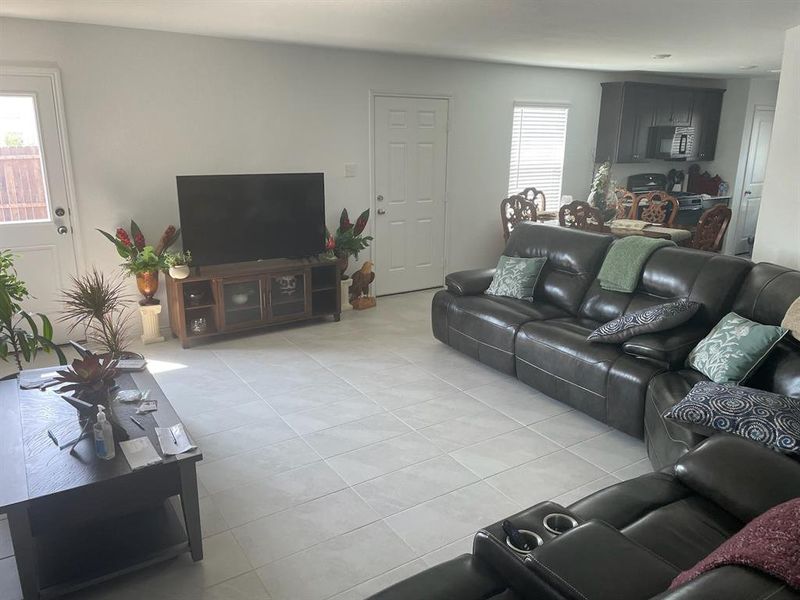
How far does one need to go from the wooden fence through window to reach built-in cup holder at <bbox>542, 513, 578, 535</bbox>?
4.35m

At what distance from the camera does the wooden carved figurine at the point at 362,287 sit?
569cm

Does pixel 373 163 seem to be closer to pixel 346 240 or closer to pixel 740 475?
pixel 346 240

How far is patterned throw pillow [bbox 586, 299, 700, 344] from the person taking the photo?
3.22 metres

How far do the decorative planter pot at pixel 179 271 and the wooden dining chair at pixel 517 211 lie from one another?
11.5 feet

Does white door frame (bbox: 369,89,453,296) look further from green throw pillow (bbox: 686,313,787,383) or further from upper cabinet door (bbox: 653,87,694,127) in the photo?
green throw pillow (bbox: 686,313,787,383)

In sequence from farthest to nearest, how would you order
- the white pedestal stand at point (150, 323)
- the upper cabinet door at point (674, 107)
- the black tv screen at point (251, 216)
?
the upper cabinet door at point (674, 107) → the white pedestal stand at point (150, 323) → the black tv screen at point (251, 216)

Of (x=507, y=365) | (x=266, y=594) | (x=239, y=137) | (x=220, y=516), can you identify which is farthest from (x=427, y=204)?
(x=266, y=594)

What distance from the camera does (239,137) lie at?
5.02 metres

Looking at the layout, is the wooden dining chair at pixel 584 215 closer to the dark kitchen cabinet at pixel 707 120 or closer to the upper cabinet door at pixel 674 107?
the upper cabinet door at pixel 674 107

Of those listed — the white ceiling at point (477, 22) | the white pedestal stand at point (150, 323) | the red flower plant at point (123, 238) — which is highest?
the white ceiling at point (477, 22)

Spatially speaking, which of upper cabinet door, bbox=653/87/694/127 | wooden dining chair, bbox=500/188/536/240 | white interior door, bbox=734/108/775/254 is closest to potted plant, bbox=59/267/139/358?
wooden dining chair, bbox=500/188/536/240

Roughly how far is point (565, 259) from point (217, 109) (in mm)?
3081

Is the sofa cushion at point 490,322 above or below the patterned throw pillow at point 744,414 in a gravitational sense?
below

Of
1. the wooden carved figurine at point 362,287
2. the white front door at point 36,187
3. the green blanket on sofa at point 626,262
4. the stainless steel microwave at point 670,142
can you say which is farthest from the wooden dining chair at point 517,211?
the white front door at point 36,187
